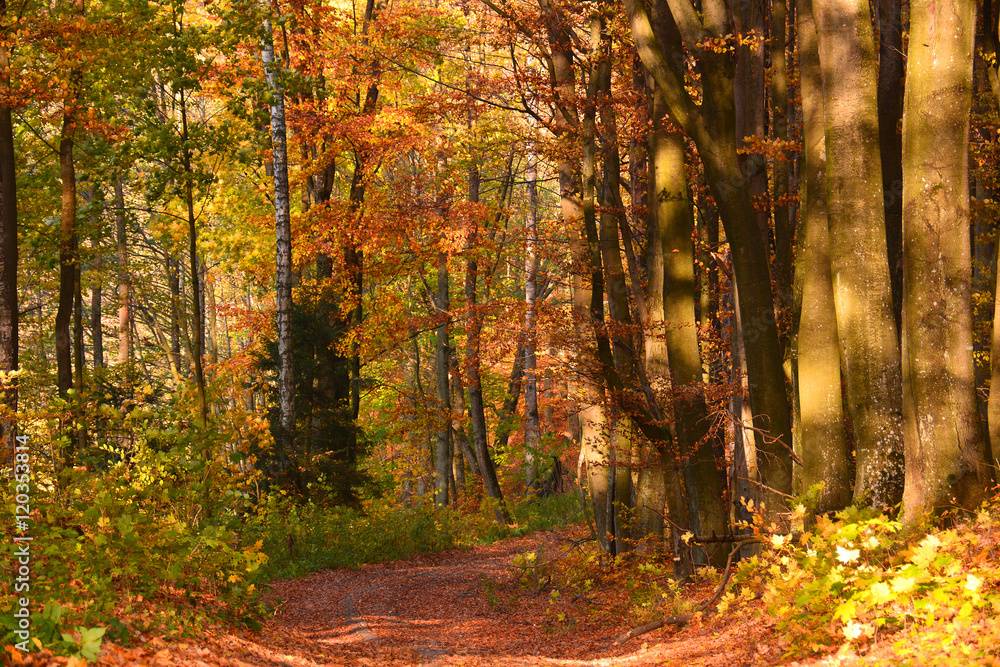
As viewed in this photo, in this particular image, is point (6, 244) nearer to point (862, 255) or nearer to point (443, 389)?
point (862, 255)

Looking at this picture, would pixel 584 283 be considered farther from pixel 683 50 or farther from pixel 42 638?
pixel 42 638

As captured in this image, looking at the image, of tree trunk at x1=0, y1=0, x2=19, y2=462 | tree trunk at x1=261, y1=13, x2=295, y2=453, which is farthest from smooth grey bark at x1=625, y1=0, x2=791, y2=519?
tree trunk at x1=0, y1=0, x2=19, y2=462

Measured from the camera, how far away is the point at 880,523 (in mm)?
5059

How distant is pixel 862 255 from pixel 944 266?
80cm

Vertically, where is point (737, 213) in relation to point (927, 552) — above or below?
above

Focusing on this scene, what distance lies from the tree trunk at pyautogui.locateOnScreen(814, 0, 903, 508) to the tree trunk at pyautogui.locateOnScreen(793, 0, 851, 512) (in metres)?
0.49

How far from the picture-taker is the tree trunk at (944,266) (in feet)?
17.3

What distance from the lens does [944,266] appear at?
17.5ft

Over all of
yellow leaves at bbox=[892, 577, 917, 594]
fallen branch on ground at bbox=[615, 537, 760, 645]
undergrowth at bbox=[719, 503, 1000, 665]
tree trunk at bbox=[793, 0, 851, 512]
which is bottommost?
fallen branch on ground at bbox=[615, 537, 760, 645]

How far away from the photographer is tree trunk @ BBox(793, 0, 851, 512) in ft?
21.8

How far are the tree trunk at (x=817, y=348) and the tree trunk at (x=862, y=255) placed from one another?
0.49 metres

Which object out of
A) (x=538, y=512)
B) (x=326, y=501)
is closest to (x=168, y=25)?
(x=326, y=501)

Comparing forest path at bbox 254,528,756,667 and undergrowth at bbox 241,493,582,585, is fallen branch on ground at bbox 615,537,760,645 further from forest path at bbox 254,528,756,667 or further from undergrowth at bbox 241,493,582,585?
undergrowth at bbox 241,493,582,585

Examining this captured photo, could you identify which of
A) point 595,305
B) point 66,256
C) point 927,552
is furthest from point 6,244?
point 927,552
